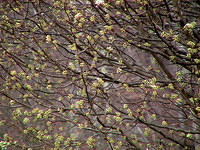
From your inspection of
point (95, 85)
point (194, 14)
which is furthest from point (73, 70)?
point (194, 14)

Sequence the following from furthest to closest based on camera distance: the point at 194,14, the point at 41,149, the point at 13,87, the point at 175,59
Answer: the point at 41,149, the point at 194,14, the point at 13,87, the point at 175,59

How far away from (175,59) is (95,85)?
179cm

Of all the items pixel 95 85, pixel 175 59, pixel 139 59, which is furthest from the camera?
pixel 139 59

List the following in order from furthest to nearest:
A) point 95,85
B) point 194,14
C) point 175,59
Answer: point 194,14 < point 175,59 < point 95,85

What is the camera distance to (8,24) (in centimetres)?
519

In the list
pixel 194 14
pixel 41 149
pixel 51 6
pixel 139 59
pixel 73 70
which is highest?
pixel 139 59

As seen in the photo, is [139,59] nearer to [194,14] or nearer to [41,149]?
[194,14]

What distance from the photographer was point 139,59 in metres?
12.0

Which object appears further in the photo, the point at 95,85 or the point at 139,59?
the point at 139,59

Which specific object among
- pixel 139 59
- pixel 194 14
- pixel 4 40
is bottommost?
pixel 4 40

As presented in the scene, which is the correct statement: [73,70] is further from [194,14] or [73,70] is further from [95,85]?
[194,14]

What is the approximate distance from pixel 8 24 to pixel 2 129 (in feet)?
30.1

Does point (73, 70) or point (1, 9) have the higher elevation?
point (1, 9)

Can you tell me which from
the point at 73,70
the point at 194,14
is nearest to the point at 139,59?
the point at 194,14
